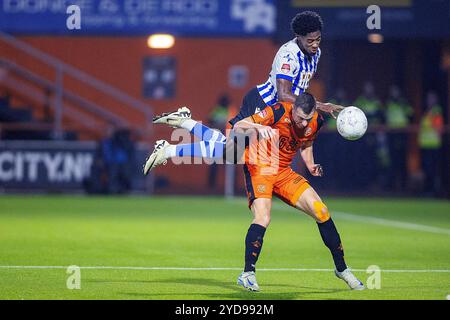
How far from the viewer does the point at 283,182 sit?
1083cm

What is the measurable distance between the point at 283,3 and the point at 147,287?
14.7 metres

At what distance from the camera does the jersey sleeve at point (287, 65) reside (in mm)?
12102

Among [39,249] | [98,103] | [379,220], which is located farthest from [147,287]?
[98,103]

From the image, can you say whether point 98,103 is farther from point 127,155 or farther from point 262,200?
point 262,200

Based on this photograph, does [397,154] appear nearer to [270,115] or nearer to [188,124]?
[188,124]

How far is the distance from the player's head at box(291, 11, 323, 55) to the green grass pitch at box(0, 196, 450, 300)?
2435 mm

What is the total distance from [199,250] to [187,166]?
657 inches

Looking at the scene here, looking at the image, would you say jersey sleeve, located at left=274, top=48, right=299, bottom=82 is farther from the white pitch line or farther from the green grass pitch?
the white pitch line

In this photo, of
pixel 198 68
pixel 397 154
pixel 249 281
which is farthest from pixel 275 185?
pixel 198 68

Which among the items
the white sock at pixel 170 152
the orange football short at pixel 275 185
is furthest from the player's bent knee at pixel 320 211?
the white sock at pixel 170 152

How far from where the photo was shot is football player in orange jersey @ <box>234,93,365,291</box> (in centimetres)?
1045

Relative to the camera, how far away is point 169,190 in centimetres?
3036

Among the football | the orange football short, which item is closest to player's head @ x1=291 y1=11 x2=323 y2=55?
the football

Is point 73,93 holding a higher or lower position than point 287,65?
lower
